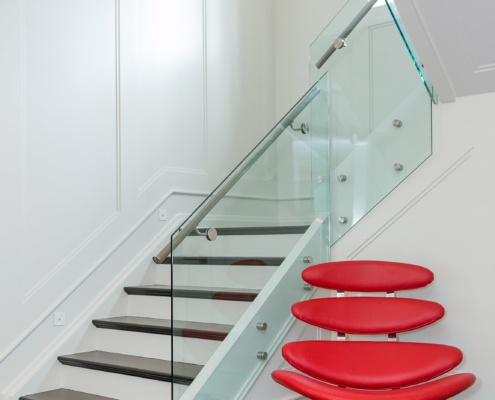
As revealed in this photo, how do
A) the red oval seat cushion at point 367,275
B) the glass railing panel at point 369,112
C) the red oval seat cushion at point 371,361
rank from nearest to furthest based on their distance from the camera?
1. the red oval seat cushion at point 371,361
2. the red oval seat cushion at point 367,275
3. the glass railing panel at point 369,112

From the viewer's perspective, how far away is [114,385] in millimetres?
3502

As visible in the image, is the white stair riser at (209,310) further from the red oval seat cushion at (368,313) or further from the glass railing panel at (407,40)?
the glass railing panel at (407,40)

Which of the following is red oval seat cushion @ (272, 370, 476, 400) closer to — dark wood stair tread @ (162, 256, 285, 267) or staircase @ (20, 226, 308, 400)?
staircase @ (20, 226, 308, 400)

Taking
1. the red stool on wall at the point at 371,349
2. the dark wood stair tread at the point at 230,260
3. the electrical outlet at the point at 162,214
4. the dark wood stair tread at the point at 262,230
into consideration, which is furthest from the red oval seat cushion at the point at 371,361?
the electrical outlet at the point at 162,214

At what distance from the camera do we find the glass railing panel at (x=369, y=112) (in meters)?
3.48

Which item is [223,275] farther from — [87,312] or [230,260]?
[87,312]

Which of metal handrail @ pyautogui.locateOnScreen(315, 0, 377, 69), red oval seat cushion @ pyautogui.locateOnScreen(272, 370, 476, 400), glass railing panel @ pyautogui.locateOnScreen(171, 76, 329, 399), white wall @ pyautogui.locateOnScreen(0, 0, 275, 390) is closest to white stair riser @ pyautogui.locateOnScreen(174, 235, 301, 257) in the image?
glass railing panel @ pyautogui.locateOnScreen(171, 76, 329, 399)

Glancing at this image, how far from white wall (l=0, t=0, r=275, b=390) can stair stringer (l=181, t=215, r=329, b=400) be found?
4.38 ft

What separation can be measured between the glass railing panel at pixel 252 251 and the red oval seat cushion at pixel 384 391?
20.5 inches

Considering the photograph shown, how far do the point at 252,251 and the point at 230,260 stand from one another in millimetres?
166

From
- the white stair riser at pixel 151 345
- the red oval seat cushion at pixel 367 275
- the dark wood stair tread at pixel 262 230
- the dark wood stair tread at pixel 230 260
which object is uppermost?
the dark wood stair tread at pixel 262 230

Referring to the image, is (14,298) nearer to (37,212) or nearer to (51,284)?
(51,284)

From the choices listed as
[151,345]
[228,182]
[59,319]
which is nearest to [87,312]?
[59,319]

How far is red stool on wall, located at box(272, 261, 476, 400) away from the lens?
249cm
